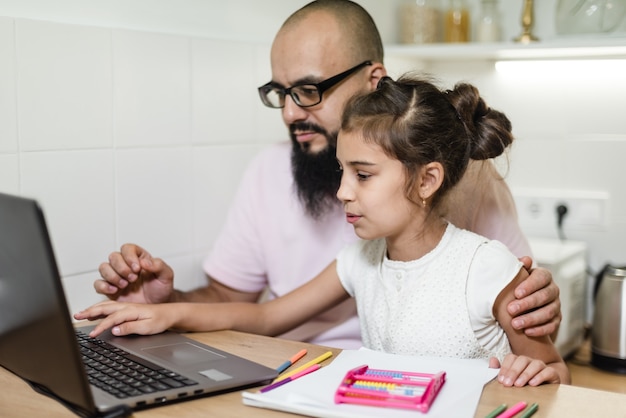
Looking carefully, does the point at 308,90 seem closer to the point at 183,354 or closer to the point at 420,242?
the point at 420,242

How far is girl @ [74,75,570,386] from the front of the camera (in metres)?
1.26

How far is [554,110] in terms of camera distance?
2.32m

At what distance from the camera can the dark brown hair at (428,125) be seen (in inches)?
50.1

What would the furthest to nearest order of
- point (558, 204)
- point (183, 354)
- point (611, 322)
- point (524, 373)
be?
point (558, 204)
point (611, 322)
point (183, 354)
point (524, 373)

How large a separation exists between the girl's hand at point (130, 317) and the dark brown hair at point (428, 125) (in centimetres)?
43

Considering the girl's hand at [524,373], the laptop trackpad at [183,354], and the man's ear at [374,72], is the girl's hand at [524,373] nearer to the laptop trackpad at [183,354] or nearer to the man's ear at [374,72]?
the laptop trackpad at [183,354]

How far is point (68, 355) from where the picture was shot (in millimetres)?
874

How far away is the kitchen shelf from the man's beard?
0.74m

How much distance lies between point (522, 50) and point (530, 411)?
1457mm

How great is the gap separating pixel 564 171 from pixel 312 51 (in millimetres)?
1030

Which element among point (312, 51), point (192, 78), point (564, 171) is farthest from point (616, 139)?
point (192, 78)

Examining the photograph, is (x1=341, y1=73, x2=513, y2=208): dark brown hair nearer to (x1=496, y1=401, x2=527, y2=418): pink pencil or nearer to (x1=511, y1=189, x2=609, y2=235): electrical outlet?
(x1=496, y1=401, x2=527, y2=418): pink pencil

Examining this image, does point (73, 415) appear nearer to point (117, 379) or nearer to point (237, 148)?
point (117, 379)

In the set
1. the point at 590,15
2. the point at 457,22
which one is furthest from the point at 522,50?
the point at 457,22
